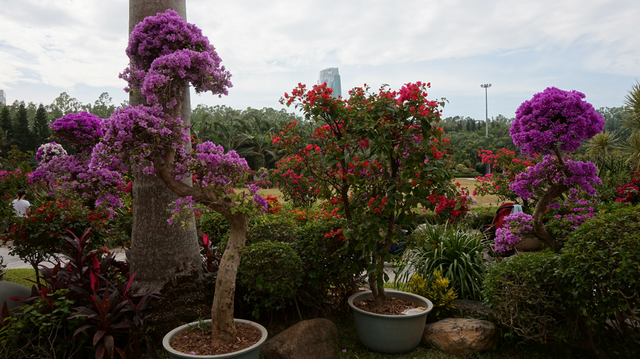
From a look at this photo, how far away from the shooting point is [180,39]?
116 inches

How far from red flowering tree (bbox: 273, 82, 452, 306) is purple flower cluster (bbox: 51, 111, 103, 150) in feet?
8.69

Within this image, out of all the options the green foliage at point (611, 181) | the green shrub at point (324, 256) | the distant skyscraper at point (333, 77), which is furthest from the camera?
the distant skyscraper at point (333, 77)

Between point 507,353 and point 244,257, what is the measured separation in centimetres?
253

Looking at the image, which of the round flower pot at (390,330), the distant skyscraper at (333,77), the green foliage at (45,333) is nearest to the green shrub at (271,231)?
the round flower pot at (390,330)

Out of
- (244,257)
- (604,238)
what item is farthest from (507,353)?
(244,257)

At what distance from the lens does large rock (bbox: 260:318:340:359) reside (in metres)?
3.27

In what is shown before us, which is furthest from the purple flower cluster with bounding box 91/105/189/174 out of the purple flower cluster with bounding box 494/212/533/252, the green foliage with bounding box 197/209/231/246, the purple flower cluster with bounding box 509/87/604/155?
the purple flower cluster with bounding box 494/212/533/252

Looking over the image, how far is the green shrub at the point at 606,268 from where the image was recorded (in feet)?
8.68

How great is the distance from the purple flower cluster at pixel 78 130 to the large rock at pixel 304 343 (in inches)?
132

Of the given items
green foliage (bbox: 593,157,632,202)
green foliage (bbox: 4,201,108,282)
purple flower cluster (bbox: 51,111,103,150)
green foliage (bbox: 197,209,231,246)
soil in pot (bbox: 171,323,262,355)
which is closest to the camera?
soil in pot (bbox: 171,323,262,355)

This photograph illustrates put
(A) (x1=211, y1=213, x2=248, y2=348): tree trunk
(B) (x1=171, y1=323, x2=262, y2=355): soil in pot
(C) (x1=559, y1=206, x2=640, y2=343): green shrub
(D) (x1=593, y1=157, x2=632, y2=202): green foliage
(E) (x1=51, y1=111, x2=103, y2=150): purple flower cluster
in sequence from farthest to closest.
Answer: (D) (x1=593, y1=157, x2=632, y2=202): green foliage, (E) (x1=51, y1=111, x2=103, y2=150): purple flower cluster, (A) (x1=211, y1=213, x2=248, y2=348): tree trunk, (B) (x1=171, y1=323, x2=262, y2=355): soil in pot, (C) (x1=559, y1=206, x2=640, y2=343): green shrub

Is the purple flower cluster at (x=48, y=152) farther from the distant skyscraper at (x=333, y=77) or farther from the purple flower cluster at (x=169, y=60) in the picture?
the distant skyscraper at (x=333, y=77)

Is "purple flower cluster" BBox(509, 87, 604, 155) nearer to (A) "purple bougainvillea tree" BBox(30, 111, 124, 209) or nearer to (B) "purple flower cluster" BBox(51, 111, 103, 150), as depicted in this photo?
(A) "purple bougainvillea tree" BBox(30, 111, 124, 209)

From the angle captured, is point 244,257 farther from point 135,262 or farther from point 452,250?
point 452,250
